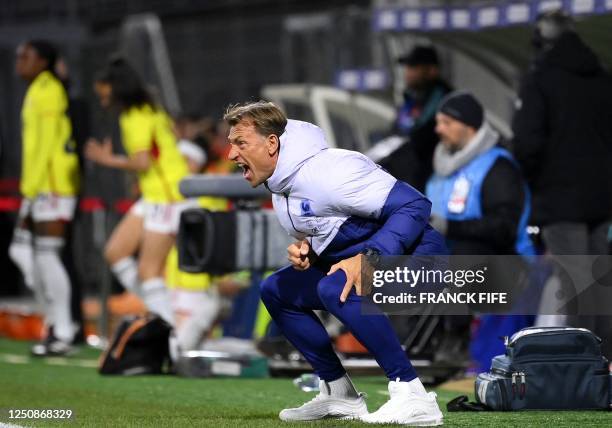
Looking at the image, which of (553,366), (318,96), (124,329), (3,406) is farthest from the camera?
(318,96)

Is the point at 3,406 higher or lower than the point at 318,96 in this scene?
lower

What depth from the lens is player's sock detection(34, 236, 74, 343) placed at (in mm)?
13008

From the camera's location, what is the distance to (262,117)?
730 centimetres

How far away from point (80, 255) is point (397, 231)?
10483 mm

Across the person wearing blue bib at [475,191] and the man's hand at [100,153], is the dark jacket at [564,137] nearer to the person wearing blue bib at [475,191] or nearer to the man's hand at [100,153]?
the person wearing blue bib at [475,191]

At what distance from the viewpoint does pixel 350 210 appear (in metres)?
7.17

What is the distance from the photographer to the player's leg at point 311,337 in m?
7.50

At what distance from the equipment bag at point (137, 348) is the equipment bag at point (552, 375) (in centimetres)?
353

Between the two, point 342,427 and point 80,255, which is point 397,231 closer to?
point 342,427

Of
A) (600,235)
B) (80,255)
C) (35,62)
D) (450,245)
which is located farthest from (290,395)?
(80,255)

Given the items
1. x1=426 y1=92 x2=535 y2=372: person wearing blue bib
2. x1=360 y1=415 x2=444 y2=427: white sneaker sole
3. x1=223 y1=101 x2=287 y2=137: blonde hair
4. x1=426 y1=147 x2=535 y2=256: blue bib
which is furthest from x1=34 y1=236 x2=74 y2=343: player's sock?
x1=360 y1=415 x2=444 y2=427: white sneaker sole

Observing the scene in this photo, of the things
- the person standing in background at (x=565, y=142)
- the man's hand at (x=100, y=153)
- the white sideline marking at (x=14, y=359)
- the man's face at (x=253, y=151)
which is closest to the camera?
the man's face at (x=253, y=151)

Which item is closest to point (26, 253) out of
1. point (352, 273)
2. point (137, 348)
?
point (137, 348)

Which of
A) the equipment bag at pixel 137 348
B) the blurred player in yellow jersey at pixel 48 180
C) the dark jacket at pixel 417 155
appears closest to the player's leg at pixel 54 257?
the blurred player in yellow jersey at pixel 48 180
